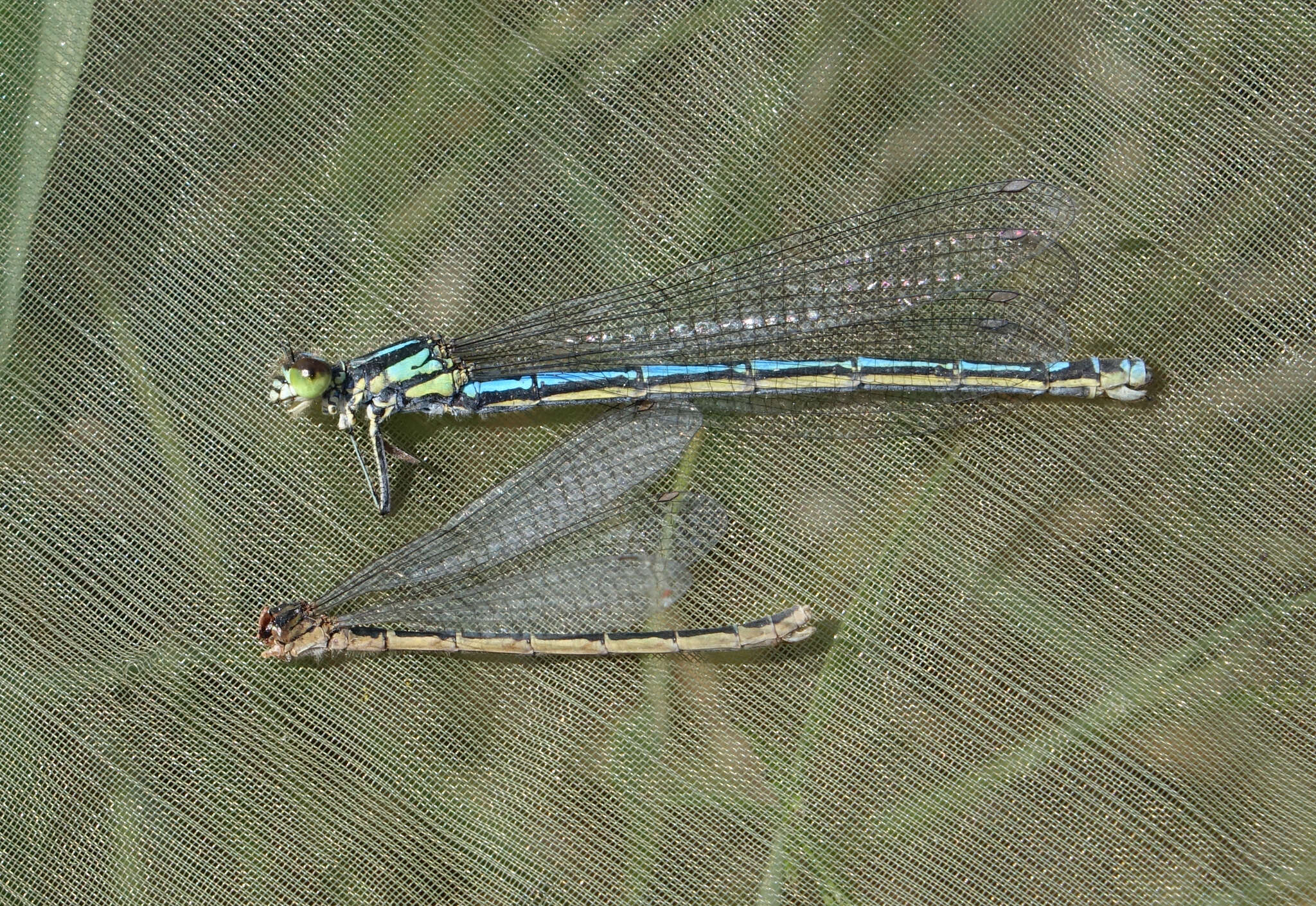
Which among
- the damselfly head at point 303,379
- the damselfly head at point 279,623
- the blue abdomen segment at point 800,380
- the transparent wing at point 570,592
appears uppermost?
the blue abdomen segment at point 800,380

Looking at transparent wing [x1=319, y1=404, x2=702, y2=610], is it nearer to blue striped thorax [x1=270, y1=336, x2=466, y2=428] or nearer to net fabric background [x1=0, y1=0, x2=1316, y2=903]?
net fabric background [x1=0, y1=0, x2=1316, y2=903]

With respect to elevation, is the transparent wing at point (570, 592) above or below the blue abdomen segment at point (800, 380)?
below

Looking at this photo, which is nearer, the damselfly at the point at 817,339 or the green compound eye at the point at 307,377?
the green compound eye at the point at 307,377

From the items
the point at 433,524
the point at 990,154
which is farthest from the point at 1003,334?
the point at 433,524

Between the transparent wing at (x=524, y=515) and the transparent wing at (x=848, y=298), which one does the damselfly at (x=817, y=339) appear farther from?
the transparent wing at (x=524, y=515)

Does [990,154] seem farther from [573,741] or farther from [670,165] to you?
[573,741]

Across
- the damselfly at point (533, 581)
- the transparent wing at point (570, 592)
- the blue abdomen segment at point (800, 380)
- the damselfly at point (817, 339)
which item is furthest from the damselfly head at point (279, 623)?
the blue abdomen segment at point (800, 380)
